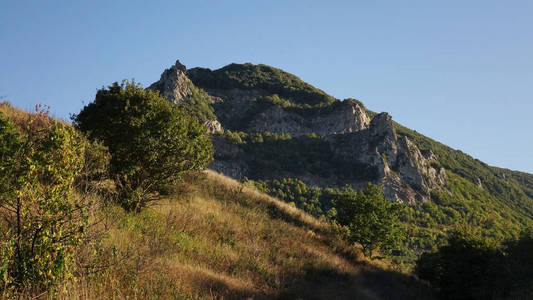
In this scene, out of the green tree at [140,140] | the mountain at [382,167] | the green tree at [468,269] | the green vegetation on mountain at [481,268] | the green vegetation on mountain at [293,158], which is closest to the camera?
the green tree at [140,140]

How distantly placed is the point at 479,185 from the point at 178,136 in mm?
184718

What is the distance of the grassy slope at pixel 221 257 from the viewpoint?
5484 millimetres

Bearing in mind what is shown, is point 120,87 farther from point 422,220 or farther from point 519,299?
point 422,220

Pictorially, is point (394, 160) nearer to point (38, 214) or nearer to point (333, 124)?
point (333, 124)

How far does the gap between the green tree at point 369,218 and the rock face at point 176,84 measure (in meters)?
148

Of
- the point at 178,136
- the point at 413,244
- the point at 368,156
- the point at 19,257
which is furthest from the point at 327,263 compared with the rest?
the point at 368,156

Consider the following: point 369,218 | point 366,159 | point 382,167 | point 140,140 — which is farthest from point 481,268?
point 366,159

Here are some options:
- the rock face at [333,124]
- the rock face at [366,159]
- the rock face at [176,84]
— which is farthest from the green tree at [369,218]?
the rock face at [333,124]

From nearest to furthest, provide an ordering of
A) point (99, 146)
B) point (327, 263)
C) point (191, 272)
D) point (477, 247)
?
1. point (191, 272)
2. point (99, 146)
3. point (327, 263)
4. point (477, 247)

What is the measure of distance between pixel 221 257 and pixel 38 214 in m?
5.80

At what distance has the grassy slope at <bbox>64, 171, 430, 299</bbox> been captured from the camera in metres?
5.48

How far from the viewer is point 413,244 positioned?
303ft

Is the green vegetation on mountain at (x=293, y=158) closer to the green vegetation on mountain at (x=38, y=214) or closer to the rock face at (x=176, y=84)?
Result: the rock face at (x=176, y=84)

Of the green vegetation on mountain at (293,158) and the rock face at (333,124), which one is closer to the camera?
the green vegetation on mountain at (293,158)
